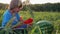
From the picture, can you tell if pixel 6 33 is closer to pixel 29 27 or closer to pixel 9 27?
pixel 9 27

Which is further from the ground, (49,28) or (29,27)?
(29,27)

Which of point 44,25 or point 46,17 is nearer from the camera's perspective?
point 44,25

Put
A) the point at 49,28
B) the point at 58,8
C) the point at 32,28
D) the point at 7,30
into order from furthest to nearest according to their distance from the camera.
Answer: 1. the point at 58,8
2. the point at 49,28
3. the point at 32,28
4. the point at 7,30

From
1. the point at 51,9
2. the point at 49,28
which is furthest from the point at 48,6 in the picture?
the point at 49,28

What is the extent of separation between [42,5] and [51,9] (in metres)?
1.03

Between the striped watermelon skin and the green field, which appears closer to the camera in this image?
the striped watermelon skin

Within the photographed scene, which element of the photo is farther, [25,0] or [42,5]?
[42,5]

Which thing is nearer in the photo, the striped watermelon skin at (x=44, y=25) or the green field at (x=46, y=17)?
the striped watermelon skin at (x=44, y=25)

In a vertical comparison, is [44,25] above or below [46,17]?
above

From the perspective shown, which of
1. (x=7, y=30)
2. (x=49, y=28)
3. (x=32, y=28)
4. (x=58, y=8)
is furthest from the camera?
(x=58, y=8)

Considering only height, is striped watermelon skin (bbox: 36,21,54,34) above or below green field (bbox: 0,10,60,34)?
above

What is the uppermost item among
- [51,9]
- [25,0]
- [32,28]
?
[25,0]

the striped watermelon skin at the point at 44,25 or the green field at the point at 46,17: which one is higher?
the striped watermelon skin at the point at 44,25

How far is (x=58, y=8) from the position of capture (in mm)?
25062
